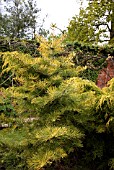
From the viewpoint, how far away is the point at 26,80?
2479 mm

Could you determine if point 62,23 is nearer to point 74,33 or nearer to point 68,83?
point 74,33

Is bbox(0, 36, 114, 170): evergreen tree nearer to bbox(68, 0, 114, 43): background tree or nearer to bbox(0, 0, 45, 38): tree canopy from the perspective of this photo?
bbox(0, 0, 45, 38): tree canopy

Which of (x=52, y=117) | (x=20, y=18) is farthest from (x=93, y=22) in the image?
(x=52, y=117)

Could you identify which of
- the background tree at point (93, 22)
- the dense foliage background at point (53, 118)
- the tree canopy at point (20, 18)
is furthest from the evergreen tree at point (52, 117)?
the background tree at point (93, 22)

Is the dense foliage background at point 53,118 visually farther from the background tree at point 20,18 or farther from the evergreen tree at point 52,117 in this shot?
the background tree at point 20,18

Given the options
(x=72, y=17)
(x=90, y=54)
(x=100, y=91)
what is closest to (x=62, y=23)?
(x=72, y=17)

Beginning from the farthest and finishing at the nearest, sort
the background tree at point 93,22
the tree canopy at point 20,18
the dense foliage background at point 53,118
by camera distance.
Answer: the background tree at point 93,22 < the tree canopy at point 20,18 < the dense foliage background at point 53,118

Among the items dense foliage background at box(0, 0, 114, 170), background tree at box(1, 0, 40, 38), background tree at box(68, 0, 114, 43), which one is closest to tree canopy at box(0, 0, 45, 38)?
background tree at box(1, 0, 40, 38)

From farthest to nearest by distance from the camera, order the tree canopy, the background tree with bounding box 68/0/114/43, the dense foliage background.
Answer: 1. the background tree with bounding box 68/0/114/43
2. the tree canopy
3. the dense foliage background

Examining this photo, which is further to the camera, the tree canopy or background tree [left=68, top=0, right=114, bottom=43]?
background tree [left=68, top=0, right=114, bottom=43]

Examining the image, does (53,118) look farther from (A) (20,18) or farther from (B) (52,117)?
(A) (20,18)

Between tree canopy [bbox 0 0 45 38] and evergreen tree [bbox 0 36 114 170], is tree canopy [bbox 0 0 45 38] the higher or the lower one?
the higher one

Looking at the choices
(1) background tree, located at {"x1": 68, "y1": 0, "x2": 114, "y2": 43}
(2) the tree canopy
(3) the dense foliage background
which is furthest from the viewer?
(1) background tree, located at {"x1": 68, "y1": 0, "x2": 114, "y2": 43}

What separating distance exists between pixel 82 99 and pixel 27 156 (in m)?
0.62
